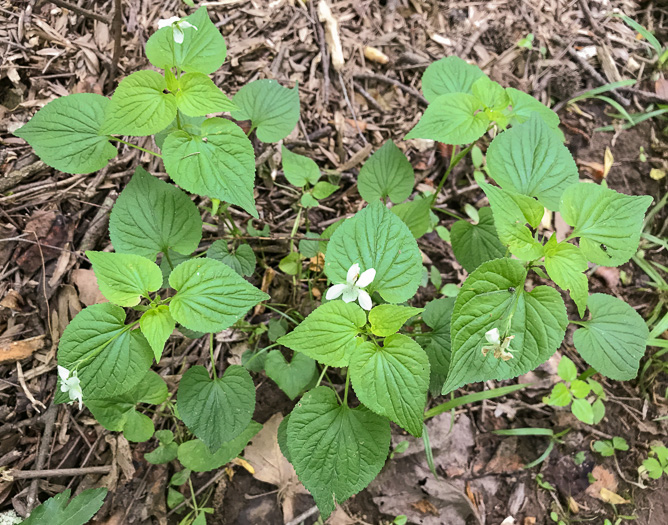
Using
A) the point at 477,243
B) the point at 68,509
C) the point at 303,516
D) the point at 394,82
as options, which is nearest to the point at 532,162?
the point at 477,243

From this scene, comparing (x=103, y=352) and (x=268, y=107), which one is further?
(x=268, y=107)

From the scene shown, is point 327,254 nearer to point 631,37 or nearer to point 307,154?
point 307,154

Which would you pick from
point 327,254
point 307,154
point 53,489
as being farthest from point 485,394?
point 53,489

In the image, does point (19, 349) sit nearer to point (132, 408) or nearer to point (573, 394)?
point (132, 408)

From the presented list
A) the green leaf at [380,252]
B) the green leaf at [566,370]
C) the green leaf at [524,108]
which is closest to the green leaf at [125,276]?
the green leaf at [380,252]

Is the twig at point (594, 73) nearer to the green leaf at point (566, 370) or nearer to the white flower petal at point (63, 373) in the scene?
the green leaf at point (566, 370)

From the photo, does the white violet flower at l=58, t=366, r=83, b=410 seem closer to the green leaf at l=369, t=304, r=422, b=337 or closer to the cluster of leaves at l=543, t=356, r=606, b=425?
the green leaf at l=369, t=304, r=422, b=337
